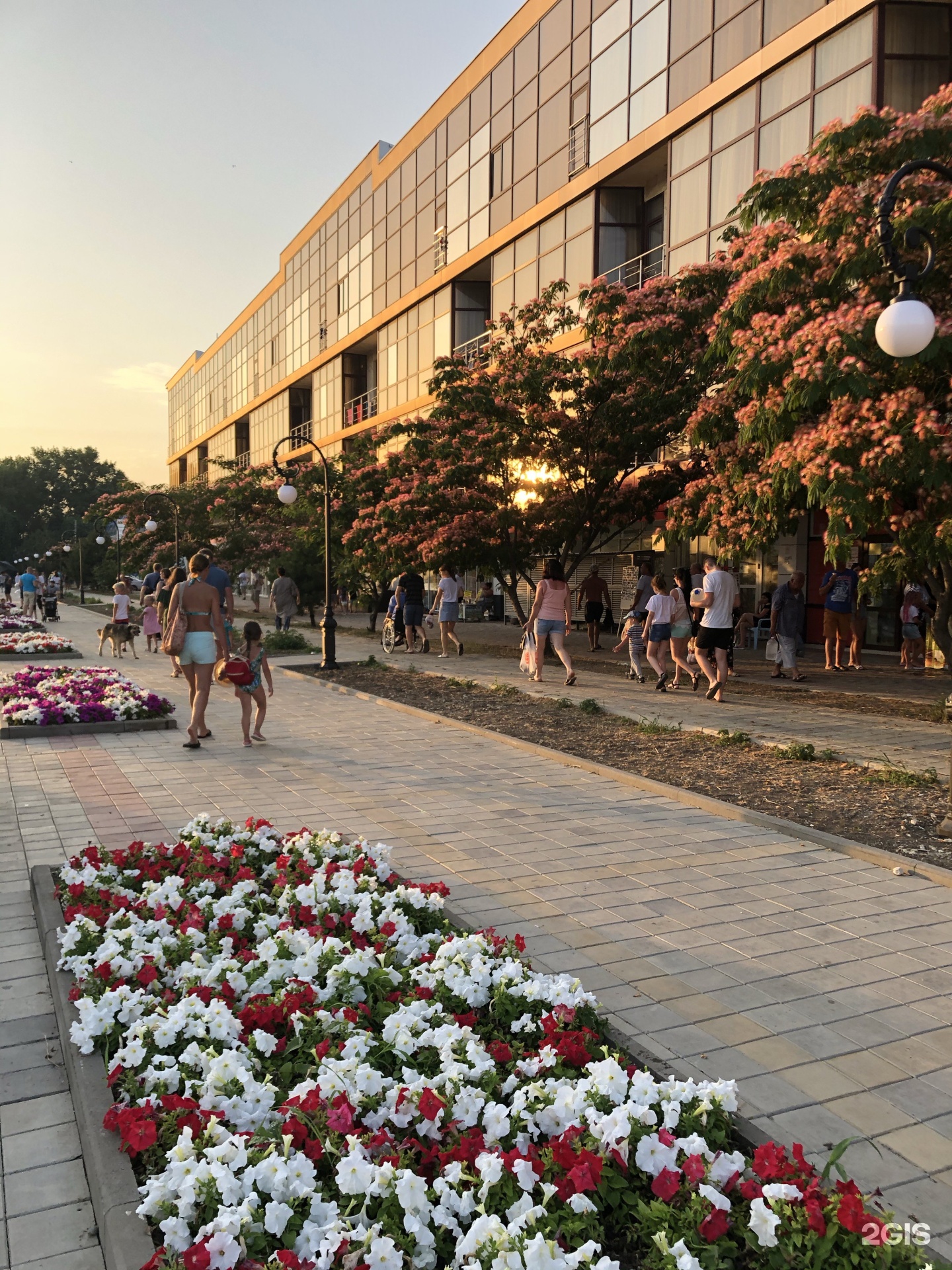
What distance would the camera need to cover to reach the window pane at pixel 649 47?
20.5m

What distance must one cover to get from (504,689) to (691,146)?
13.3m

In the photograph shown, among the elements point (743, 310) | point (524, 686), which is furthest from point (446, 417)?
point (743, 310)

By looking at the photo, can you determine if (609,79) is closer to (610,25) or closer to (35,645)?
(610,25)

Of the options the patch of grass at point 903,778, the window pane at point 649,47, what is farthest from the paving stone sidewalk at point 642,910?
the window pane at point 649,47

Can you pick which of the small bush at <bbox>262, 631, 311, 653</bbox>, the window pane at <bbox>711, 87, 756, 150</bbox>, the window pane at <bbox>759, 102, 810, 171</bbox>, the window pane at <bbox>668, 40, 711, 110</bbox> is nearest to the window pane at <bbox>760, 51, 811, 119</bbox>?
the window pane at <bbox>759, 102, 810, 171</bbox>

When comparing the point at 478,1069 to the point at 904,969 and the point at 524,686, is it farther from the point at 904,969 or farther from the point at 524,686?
the point at 524,686

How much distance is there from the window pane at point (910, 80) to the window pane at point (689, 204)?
4476 millimetres

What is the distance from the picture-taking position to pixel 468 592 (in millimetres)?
36844

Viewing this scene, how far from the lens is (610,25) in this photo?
22406 mm

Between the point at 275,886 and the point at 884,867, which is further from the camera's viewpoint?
the point at 884,867

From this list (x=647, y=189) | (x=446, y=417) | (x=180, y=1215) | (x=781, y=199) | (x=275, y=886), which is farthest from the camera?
(x=647, y=189)

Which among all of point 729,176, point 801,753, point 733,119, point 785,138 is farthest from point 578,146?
point 801,753

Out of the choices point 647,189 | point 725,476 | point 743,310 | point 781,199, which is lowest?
point 725,476

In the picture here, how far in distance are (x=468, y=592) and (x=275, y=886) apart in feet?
106
